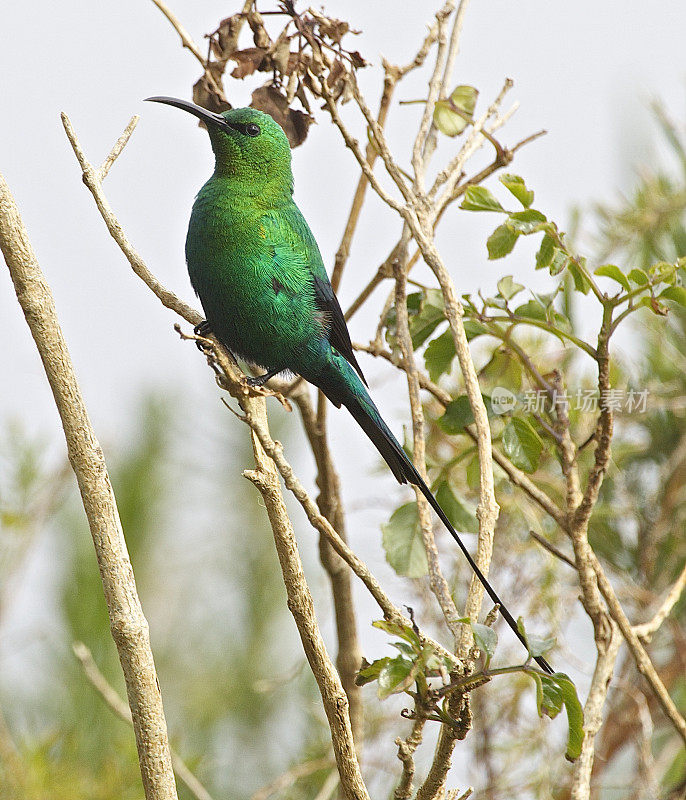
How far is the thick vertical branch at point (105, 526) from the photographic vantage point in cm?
117

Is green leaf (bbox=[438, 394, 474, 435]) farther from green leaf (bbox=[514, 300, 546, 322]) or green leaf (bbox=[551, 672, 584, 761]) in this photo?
green leaf (bbox=[551, 672, 584, 761])

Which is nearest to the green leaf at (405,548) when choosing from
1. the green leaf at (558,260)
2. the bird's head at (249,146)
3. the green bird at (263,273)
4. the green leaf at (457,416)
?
the green leaf at (457,416)

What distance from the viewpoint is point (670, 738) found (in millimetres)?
2533

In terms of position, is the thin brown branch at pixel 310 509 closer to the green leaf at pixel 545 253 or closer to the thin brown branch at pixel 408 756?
the thin brown branch at pixel 408 756

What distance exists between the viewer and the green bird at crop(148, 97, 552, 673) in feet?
6.68

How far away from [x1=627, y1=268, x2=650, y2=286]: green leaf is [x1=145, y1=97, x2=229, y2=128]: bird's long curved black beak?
1059mm

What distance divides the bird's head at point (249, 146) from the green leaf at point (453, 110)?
486 mm

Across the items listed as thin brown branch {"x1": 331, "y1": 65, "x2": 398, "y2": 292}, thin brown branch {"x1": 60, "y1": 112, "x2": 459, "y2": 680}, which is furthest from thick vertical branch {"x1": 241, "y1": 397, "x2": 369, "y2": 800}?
thin brown branch {"x1": 331, "y1": 65, "x2": 398, "y2": 292}

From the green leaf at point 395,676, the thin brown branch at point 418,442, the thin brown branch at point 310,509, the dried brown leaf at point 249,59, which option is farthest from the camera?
the dried brown leaf at point 249,59

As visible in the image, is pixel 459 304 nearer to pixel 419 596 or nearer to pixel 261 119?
pixel 261 119

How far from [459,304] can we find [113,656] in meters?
2.09

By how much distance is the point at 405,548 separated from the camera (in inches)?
66.9

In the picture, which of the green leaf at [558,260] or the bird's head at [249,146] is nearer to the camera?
the green leaf at [558,260]

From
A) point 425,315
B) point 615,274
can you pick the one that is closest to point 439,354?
point 425,315
